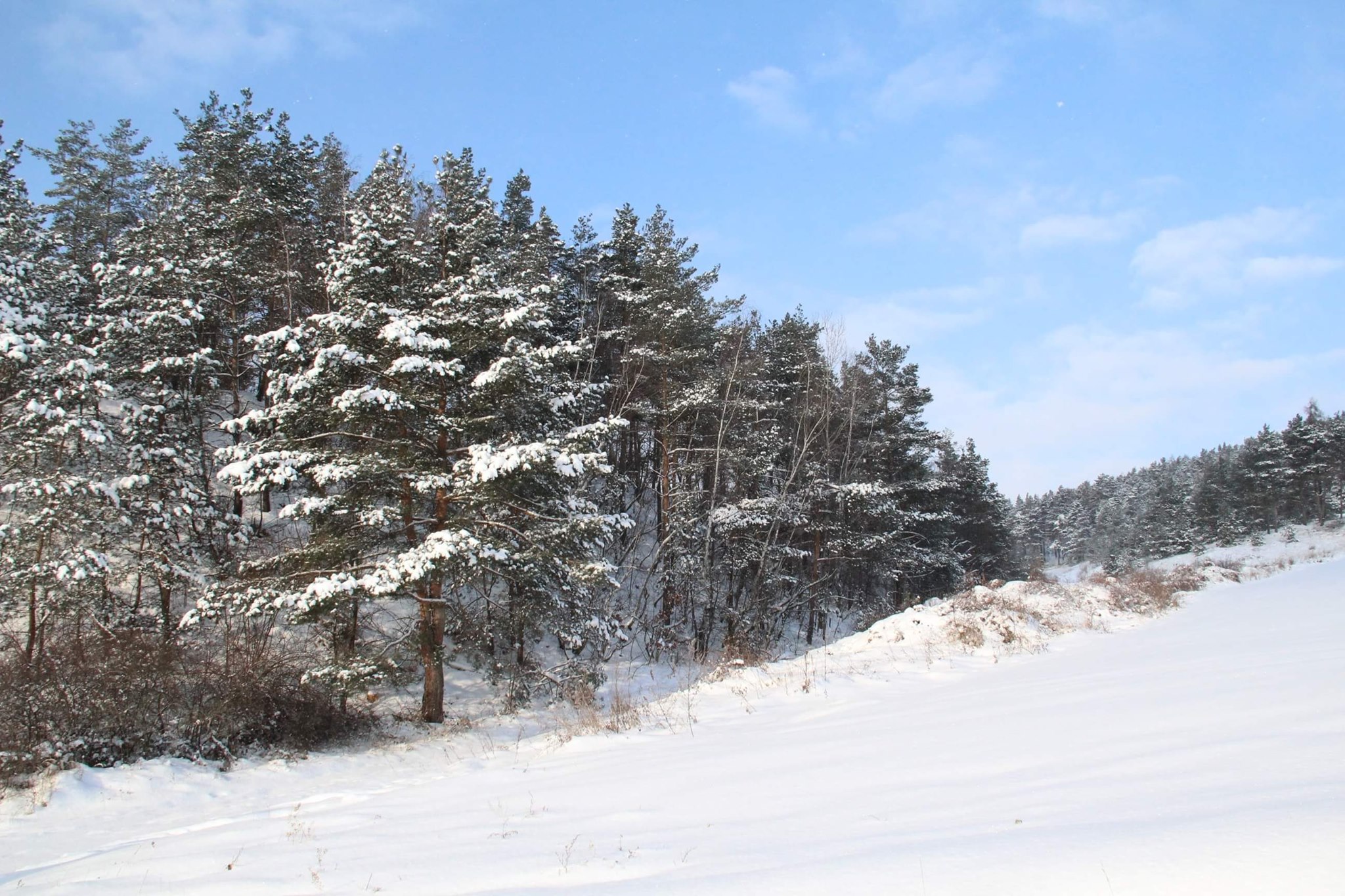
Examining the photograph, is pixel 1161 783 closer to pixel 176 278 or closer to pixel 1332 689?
pixel 1332 689

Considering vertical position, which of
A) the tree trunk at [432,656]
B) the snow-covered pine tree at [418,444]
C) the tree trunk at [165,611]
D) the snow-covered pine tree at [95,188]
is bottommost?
the tree trunk at [432,656]

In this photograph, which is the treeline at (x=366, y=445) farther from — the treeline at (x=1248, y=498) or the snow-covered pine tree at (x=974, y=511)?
the treeline at (x=1248, y=498)

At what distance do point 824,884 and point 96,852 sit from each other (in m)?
6.45

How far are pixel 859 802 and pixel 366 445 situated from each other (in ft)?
41.2

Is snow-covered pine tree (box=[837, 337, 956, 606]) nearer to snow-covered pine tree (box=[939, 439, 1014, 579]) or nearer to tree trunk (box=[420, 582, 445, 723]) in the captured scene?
snow-covered pine tree (box=[939, 439, 1014, 579])

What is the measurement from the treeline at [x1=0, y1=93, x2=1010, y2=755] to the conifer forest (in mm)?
93

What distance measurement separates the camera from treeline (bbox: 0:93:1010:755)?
487 inches

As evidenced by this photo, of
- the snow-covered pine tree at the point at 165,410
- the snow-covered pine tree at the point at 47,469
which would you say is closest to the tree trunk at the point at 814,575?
the snow-covered pine tree at the point at 165,410

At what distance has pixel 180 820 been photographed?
7.92m

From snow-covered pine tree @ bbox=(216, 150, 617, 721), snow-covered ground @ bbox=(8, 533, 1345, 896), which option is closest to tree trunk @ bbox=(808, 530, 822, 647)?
snow-covered pine tree @ bbox=(216, 150, 617, 721)

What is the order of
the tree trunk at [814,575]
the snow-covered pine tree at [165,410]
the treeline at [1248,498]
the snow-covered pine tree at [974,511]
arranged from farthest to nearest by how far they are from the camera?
1. the treeline at [1248,498]
2. the snow-covered pine tree at [974,511]
3. the tree trunk at [814,575]
4. the snow-covered pine tree at [165,410]

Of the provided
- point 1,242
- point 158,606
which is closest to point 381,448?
point 158,606

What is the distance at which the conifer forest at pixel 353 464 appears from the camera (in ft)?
38.5

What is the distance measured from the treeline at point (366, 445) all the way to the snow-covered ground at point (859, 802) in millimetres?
4591
